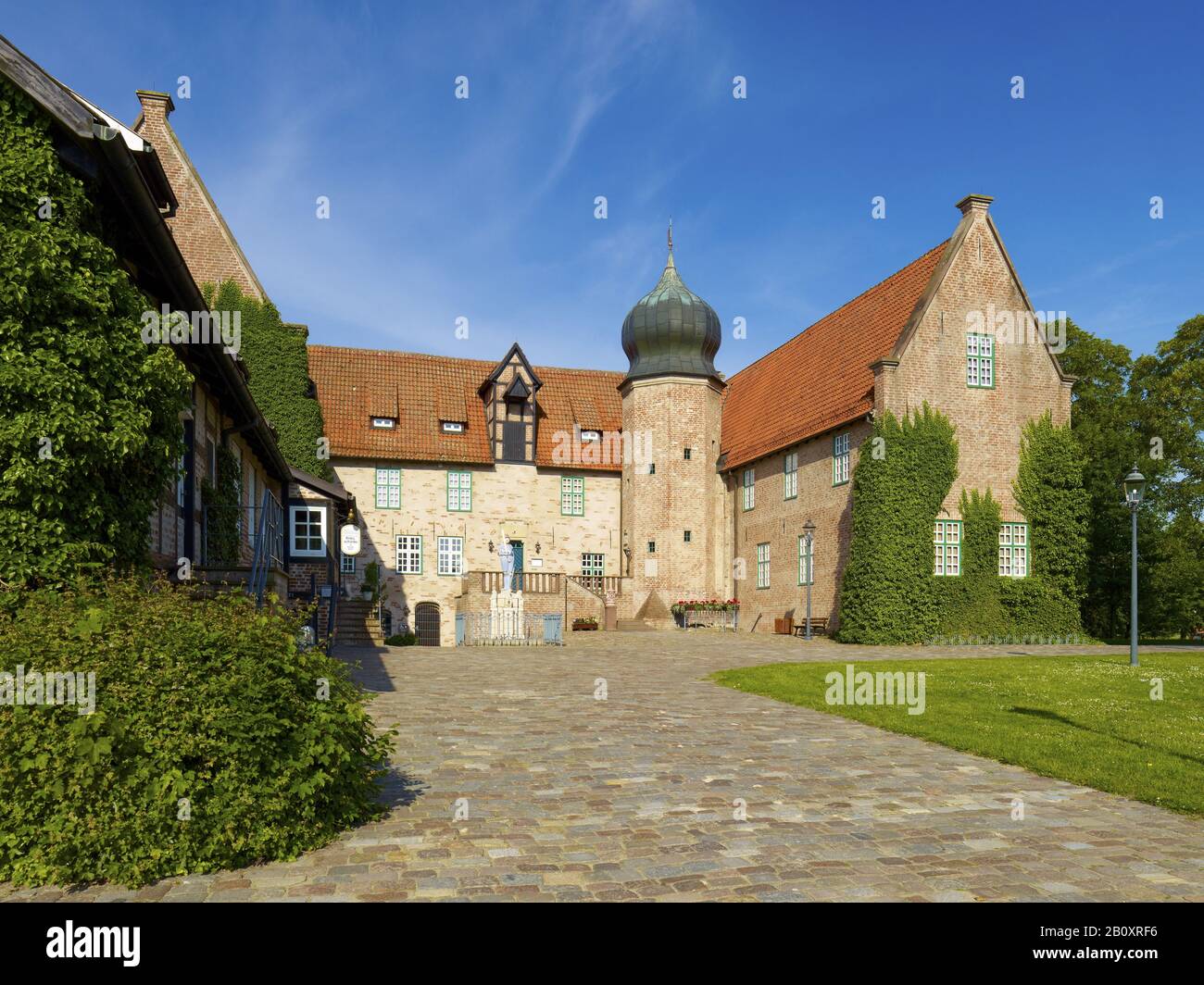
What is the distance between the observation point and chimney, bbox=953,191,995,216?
28.5 m

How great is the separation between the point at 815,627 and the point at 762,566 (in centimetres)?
439

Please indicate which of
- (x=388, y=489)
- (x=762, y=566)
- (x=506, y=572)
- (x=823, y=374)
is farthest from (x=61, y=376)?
(x=388, y=489)

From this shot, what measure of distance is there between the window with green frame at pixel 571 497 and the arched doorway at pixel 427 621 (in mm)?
6320

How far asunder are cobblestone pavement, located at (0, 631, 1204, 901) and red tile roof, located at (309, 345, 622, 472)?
81.2ft

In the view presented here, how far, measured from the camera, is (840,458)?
29328mm

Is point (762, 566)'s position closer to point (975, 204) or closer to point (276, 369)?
point (975, 204)

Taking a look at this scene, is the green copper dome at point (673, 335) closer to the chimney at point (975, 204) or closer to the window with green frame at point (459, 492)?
the window with green frame at point (459, 492)

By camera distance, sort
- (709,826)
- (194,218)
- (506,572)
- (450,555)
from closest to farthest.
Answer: (709,826), (194,218), (506,572), (450,555)

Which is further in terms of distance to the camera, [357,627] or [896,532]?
[357,627]

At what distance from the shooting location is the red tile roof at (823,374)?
29.2m

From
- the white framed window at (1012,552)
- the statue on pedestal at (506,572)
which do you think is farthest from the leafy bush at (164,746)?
the white framed window at (1012,552)

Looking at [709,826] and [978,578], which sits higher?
[978,578]

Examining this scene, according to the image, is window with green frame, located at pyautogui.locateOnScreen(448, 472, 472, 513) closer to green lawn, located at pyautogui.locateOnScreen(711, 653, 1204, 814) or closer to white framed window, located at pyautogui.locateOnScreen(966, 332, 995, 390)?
white framed window, located at pyautogui.locateOnScreen(966, 332, 995, 390)
